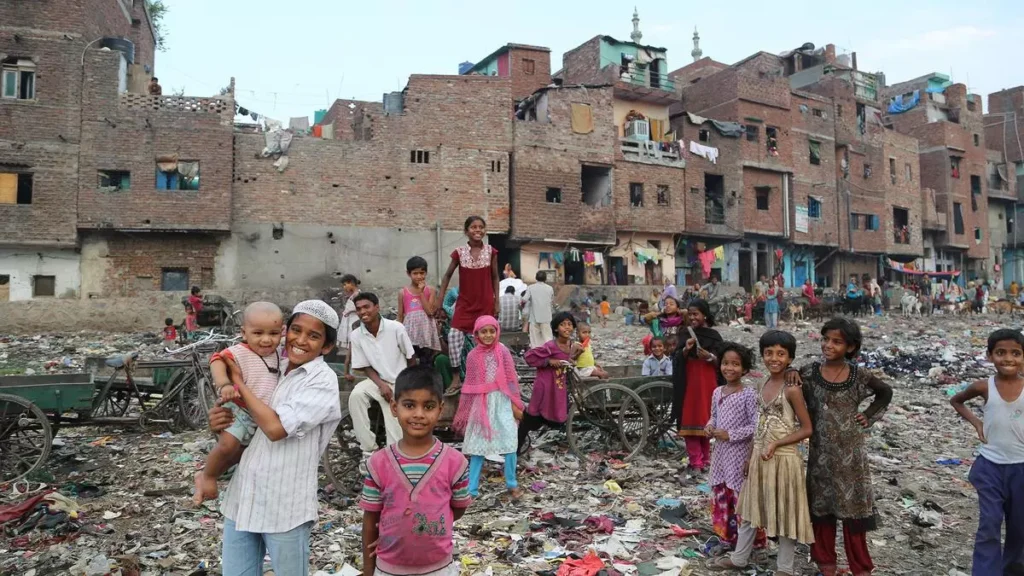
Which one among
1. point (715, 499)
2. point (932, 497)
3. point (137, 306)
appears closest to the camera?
point (715, 499)

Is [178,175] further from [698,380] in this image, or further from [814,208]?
[814,208]

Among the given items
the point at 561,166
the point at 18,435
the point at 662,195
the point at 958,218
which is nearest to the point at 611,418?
the point at 18,435

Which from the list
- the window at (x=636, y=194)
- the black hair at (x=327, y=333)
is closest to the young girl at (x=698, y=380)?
the black hair at (x=327, y=333)

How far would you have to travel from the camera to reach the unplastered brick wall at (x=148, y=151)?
20.7 metres

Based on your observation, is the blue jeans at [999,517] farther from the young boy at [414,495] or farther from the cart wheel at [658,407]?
the cart wheel at [658,407]

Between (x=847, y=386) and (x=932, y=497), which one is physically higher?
(x=847, y=386)

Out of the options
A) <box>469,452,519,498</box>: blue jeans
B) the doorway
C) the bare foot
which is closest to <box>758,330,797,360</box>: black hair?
<box>469,452,519,498</box>: blue jeans

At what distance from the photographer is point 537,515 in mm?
4855

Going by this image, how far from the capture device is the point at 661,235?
95.5 feet

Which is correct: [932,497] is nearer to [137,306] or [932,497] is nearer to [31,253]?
[137,306]

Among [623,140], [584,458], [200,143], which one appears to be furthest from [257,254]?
[584,458]

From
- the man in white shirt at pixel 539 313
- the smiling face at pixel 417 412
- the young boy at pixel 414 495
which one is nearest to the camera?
the young boy at pixel 414 495

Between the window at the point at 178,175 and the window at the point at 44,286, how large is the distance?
4.35m

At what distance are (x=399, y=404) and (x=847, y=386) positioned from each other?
2578 millimetres
